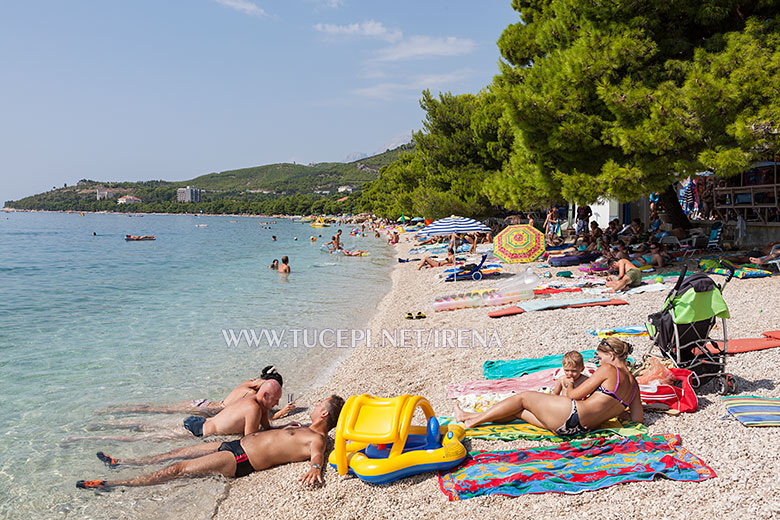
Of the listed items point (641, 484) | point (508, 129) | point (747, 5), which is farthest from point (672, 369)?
point (508, 129)

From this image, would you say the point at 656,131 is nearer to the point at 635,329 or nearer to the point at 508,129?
the point at 635,329

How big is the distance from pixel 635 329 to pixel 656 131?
4568 mm

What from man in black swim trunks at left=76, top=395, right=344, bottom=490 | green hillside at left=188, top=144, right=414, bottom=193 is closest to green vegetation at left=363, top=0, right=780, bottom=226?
man in black swim trunks at left=76, top=395, right=344, bottom=490

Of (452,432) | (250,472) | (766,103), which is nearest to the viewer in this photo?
(452,432)

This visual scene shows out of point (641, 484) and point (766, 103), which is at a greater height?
point (766, 103)

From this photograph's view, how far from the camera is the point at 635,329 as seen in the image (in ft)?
22.9

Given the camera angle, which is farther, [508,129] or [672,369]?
[508,129]

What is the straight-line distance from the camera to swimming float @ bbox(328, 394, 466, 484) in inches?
148

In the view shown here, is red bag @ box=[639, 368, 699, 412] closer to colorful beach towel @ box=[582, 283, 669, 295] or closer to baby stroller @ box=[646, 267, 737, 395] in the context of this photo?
baby stroller @ box=[646, 267, 737, 395]

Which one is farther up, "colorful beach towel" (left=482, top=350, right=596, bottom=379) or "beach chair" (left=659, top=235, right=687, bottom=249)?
"beach chair" (left=659, top=235, right=687, bottom=249)

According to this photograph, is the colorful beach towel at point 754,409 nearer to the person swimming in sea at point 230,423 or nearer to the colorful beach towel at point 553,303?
the person swimming in sea at point 230,423

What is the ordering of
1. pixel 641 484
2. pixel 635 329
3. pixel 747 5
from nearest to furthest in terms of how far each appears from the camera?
pixel 641 484 → pixel 635 329 → pixel 747 5

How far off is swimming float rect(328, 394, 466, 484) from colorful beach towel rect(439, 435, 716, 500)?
6.5 inches

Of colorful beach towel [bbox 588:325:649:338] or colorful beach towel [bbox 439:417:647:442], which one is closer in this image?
colorful beach towel [bbox 439:417:647:442]
